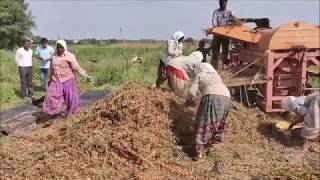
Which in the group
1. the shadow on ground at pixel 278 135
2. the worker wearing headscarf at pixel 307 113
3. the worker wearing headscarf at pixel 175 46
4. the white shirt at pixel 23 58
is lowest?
the shadow on ground at pixel 278 135

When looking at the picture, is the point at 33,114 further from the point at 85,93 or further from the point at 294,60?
the point at 294,60

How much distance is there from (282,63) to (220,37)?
6.60ft

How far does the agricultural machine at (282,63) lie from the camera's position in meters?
8.74

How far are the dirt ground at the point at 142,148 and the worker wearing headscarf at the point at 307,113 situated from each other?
0.25 m

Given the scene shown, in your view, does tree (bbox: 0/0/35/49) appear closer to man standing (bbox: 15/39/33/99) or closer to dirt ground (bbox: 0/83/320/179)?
man standing (bbox: 15/39/33/99)

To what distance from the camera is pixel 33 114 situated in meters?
9.45

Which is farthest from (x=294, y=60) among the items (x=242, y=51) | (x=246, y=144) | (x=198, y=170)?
(x=198, y=170)

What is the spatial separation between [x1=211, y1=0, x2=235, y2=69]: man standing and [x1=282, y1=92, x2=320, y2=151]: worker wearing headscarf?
→ 2.97 m

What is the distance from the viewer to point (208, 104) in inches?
265

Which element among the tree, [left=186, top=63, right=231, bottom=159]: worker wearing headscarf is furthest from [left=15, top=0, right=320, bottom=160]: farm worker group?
the tree

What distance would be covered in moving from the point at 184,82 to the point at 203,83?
124 cm

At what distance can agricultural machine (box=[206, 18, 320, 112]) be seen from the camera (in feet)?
28.7

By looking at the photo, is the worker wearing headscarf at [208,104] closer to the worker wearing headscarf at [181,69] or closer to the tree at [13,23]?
the worker wearing headscarf at [181,69]

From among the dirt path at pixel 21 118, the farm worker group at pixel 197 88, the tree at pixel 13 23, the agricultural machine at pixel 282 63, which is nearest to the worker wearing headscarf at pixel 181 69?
the farm worker group at pixel 197 88
